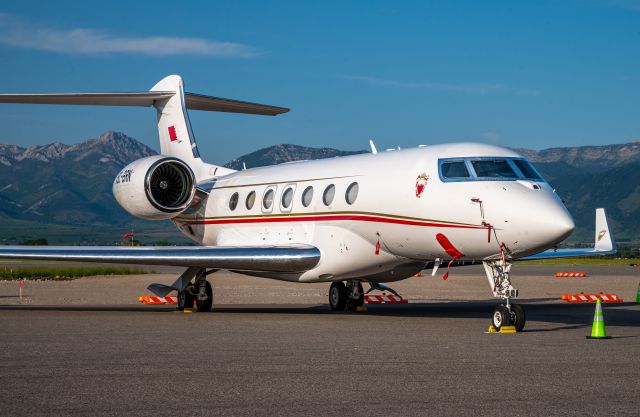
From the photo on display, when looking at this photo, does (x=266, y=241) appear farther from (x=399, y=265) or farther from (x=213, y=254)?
(x=399, y=265)

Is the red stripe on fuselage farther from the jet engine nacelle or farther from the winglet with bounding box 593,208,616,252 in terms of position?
the winglet with bounding box 593,208,616,252

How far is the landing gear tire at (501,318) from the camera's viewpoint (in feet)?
50.5

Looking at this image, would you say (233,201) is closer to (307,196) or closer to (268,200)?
(268,200)

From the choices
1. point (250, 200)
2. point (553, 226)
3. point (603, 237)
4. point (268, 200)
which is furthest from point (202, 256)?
point (603, 237)

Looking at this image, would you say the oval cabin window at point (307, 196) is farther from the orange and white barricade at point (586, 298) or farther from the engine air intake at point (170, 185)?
the orange and white barricade at point (586, 298)

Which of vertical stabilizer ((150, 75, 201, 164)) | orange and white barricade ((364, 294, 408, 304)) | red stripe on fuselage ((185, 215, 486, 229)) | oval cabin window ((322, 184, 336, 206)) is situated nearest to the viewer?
red stripe on fuselage ((185, 215, 486, 229))

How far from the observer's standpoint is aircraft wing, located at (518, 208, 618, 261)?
23.0 metres

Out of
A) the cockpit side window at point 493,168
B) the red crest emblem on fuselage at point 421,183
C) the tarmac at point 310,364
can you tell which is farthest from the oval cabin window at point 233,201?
the cockpit side window at point 493,168

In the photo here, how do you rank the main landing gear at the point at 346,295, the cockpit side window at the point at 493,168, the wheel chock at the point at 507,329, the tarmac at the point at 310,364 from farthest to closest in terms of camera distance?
the main landing gear at the point at 346,295, the cockpit side window at the point at 493,168, the wheel chock at the point at 507,329, the tarmac at the point at 310,364

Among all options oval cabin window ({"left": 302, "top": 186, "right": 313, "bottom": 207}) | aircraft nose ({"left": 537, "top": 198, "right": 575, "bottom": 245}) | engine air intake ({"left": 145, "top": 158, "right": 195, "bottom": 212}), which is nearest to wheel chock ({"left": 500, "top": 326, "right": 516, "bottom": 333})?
aircraft nose ({"left": 537, "top": 198, "right": 575, "bottom": 245})

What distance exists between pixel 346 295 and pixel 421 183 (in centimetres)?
523

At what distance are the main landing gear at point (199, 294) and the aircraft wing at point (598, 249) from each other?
7.02 metres

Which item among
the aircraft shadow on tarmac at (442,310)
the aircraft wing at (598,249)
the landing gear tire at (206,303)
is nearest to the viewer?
the aircraft shadow on tarmac at (442,310)

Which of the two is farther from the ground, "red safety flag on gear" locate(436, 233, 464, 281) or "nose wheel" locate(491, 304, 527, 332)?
"red safety flag on gear" locate(436, 233, 464, 281)
